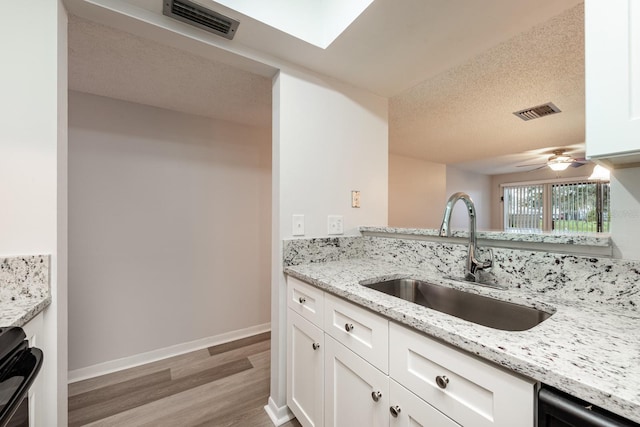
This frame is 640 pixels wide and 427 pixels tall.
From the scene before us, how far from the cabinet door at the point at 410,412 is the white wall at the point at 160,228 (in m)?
2.06

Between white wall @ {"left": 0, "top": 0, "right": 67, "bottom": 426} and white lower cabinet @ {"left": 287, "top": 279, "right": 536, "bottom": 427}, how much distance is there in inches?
39.6

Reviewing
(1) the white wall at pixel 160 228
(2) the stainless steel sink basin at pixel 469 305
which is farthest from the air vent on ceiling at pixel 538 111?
(1) the white wall at pixel 160 228

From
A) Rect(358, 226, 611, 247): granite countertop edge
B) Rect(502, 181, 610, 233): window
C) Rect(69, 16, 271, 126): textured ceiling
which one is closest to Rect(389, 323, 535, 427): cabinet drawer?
Rect(358, 226, 611, 247): granite countertop edge

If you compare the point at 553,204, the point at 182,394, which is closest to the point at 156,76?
the point at 182,394

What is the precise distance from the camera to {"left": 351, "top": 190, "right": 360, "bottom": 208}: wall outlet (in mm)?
1835

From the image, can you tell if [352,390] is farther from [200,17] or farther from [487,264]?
[200,17]

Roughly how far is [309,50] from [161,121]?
155 cm

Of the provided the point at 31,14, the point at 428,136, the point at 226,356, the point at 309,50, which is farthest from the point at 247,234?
the point at 428,136

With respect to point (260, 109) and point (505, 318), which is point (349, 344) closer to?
point (505, 318)

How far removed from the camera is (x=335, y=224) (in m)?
1.75

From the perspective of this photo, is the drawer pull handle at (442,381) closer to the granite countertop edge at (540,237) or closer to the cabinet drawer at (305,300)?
the cabinet drawer at (305,300)

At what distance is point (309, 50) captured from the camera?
1.48 m

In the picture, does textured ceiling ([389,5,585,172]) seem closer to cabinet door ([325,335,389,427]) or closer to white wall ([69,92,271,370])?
white wall ([69,92,271,370])

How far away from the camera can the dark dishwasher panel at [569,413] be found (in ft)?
1.49
